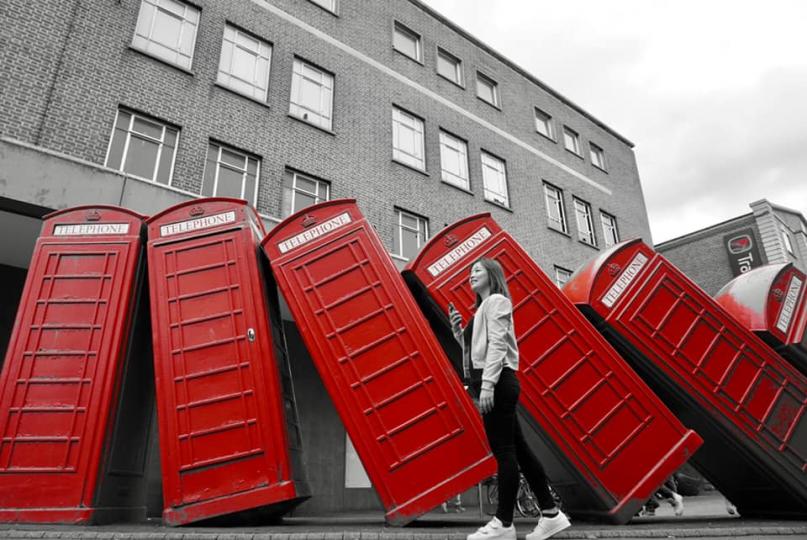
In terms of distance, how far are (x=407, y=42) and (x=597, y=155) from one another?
34.8 ft

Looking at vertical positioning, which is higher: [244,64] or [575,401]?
[244,64]

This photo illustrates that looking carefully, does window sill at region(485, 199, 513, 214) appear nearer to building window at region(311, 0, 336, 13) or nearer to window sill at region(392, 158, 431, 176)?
window sill at region(392, 158, 431, 176)

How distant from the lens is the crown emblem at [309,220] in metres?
4.77

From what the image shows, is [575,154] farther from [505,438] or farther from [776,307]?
[505,438]

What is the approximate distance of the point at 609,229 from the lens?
Result: 19375 mm

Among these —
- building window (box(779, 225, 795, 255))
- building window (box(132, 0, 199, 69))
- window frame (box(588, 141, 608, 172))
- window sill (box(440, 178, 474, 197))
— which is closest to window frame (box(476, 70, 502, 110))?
window sill (box(440, 178, 474, 197))

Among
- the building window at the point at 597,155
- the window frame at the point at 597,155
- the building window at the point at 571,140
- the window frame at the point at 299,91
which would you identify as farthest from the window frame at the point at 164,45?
the building window at the point at 597,155

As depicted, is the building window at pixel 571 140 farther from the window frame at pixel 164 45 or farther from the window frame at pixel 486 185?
the window frame at pixel 164 45

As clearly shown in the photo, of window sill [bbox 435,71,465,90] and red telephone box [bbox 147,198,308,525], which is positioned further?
window sill [bbox 435,71,465,90]

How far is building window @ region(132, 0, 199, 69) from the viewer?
9.97m

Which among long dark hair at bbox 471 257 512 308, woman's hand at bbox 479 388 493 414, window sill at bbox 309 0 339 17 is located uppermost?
window sill at bbox 309 0 339 17

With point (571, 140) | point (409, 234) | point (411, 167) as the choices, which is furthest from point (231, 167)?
point (571, 140)

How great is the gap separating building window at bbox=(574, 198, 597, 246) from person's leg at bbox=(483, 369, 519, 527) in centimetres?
1566

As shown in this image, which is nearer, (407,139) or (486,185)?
(407,139)
